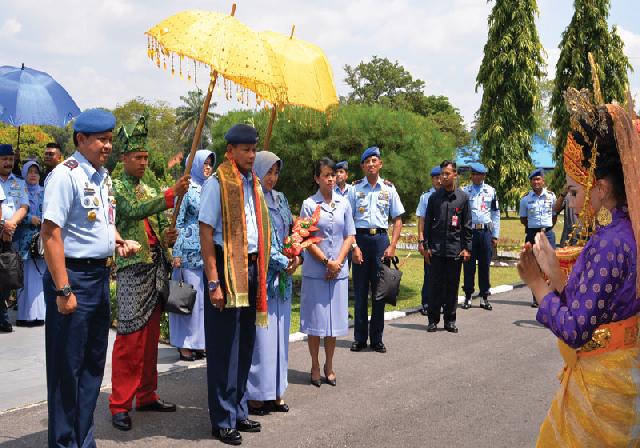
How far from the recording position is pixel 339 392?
19.6 feet

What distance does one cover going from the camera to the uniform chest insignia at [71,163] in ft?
13.2

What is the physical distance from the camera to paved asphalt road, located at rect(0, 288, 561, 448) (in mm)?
4816

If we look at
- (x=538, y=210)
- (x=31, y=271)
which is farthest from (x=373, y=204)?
(x=31, y=271)

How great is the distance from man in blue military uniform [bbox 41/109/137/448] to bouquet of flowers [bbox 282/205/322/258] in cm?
177

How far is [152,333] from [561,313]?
3.66 metres

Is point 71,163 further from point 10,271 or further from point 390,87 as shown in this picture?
point 390,87

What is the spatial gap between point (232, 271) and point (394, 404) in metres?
1.99

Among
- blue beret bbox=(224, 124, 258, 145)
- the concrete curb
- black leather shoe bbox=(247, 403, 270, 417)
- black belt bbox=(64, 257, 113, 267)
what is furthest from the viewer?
the concrete curb

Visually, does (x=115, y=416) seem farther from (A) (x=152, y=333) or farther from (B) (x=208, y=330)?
(B) (x=208, y=330)

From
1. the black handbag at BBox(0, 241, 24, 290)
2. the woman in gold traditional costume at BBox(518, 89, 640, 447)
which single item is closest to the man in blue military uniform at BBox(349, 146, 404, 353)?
the black handbag at BBox(0, 241, 24, 290)

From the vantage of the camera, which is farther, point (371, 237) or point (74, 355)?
point (371, 237)

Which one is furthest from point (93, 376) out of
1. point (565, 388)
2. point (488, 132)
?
point (488, 132)

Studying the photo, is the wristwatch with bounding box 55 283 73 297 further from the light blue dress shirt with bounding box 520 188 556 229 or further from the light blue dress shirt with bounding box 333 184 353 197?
the light blue dress shirt with bounding box 520 188 556 229

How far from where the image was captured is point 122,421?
4.94 metres
